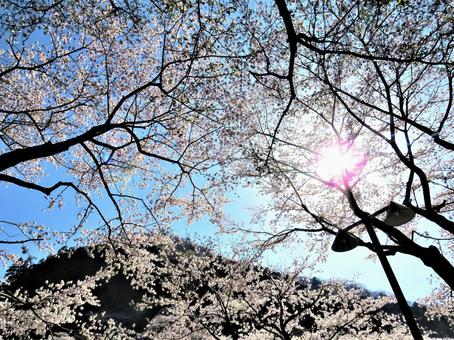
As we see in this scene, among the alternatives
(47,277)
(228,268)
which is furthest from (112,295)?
(228,268)

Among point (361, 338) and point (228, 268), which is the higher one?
point (228, 268)

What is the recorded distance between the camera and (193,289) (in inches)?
A: 700

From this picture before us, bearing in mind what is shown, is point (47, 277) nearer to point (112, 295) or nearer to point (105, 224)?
point (112, 295)

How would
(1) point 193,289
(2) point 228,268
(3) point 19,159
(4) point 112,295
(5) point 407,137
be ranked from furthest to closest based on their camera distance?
1. (4) point 112,295
2. (1) point 193,289
3. (2) point 228,268
4. (5) point 407,137
5. (3) point 19,159

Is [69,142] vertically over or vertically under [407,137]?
under

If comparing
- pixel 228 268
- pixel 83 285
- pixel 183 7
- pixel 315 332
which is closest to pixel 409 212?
pixel 183 7

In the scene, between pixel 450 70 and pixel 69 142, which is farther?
pixel 450 70

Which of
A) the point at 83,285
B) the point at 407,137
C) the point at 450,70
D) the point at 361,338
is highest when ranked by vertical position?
the point at 450,70

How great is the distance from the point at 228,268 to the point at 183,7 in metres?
12.5

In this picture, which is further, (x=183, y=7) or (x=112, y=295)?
(x=112, y=295)

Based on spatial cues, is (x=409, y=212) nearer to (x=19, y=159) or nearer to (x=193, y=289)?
(x=19, y=159)

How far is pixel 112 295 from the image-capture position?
120 ft

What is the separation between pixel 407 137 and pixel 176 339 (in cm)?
1355

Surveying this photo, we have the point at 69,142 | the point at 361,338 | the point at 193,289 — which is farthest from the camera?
the point at 193,289
